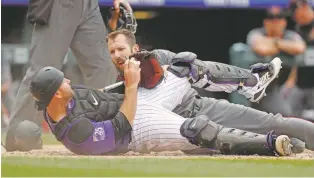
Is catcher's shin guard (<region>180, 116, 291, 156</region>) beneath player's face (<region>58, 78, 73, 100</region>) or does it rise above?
beneath

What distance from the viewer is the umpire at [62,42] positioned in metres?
5.16

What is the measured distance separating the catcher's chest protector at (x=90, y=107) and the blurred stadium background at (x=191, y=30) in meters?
4.34

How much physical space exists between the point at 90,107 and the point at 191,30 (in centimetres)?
499

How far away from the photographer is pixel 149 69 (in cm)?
445

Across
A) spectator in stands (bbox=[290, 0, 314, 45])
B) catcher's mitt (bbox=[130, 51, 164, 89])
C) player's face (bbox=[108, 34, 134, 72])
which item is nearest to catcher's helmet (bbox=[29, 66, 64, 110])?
catcher's mitt (bbox=[130, 51, 164, 89])

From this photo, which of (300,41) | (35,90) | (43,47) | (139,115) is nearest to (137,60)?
(139,115)

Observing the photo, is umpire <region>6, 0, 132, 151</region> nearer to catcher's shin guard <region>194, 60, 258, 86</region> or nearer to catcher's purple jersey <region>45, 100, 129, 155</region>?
catcher's purple jersey <region>45, 100, 129, 155</region>

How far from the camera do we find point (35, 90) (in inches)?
165

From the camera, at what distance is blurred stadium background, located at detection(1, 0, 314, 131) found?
8.86 meters

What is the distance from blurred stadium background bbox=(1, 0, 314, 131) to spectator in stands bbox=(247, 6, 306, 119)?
75 millimetres

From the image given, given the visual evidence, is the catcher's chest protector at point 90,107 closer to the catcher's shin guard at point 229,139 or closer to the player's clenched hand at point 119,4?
the catcher's shin guard at point 229,139

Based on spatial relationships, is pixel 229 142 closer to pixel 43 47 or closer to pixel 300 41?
pixel 43 47

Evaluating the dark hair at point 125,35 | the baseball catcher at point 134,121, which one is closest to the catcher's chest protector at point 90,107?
the baseball catcher at point 134,121

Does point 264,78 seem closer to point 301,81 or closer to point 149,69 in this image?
point 149,69
